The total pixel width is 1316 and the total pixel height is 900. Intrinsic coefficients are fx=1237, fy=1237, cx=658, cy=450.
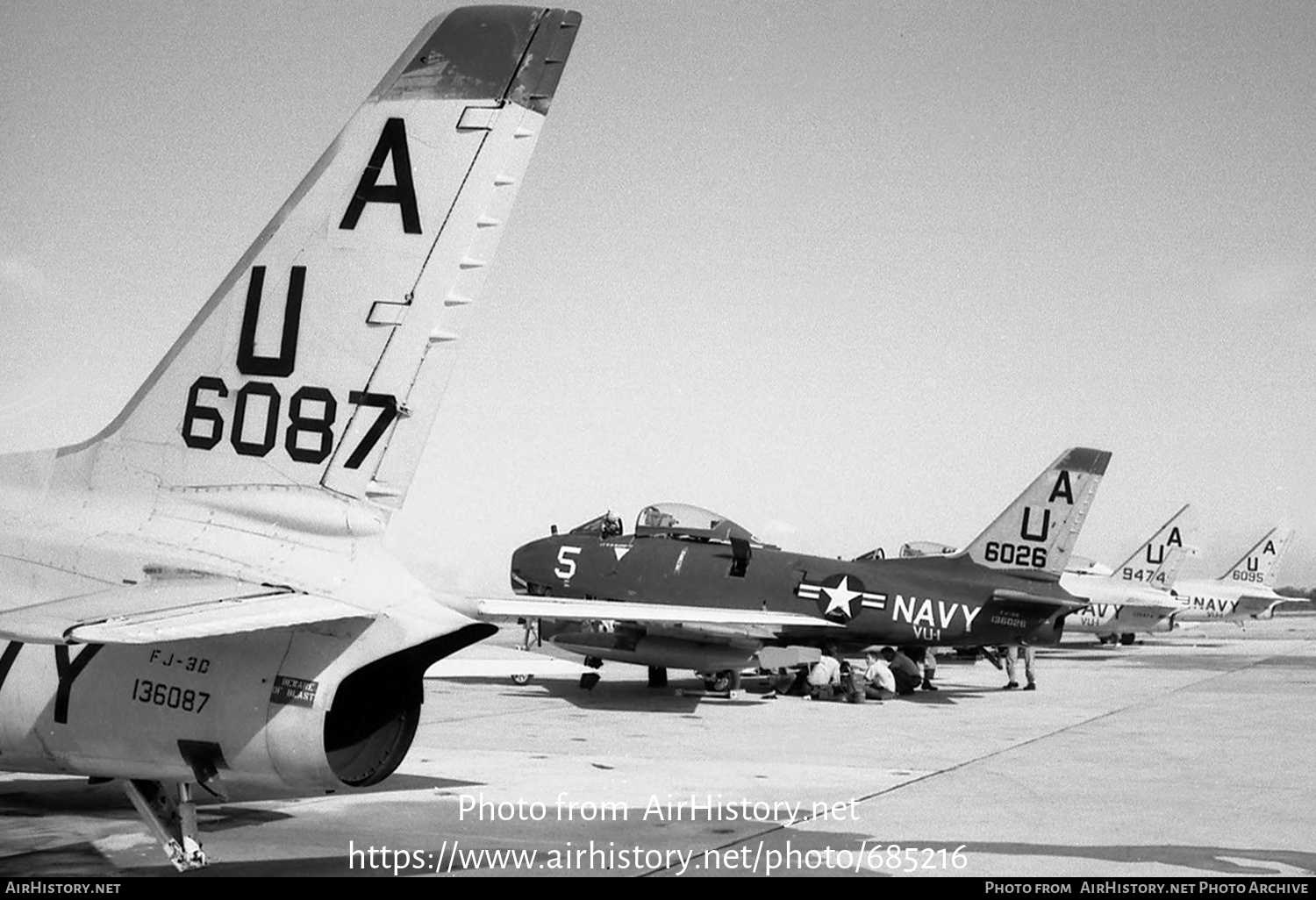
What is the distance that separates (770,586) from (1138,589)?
18.0 m

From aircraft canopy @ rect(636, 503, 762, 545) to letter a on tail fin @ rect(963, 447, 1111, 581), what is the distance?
154 inches

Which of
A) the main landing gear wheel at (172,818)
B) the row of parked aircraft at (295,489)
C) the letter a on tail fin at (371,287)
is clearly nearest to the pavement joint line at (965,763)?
the row of parked aircraft at (295,489)

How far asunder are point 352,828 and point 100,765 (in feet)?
7.57

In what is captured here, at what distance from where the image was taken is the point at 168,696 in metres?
5.82

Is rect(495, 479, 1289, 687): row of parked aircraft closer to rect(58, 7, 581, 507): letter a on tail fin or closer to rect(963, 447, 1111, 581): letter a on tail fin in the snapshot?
rect(963, 447, 1111, 581): letter a on tail fin

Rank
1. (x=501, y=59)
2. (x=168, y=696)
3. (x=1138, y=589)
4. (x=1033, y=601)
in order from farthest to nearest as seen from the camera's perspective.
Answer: (x=1138, y=589) < (x=1033, y=601) < (x=501, y=59) < (x=168, y=696)

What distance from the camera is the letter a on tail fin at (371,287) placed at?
6355mm

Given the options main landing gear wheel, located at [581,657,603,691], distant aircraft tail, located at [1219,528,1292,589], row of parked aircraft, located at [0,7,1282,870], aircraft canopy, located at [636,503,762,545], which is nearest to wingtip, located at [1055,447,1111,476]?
aircraft canopy, located at [636,503,762,545]

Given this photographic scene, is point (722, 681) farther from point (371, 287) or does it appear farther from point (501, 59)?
point (501, 59)

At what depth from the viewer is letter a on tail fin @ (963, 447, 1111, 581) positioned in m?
20.0

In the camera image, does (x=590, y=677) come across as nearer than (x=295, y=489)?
No

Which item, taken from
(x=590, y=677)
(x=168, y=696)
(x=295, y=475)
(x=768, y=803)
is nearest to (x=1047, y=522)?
(x=590, y=677)

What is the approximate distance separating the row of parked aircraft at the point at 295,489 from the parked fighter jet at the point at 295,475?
11 mm

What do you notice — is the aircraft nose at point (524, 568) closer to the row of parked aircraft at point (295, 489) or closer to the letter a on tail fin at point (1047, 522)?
the letter a on tail fin at point (1047, 522)
